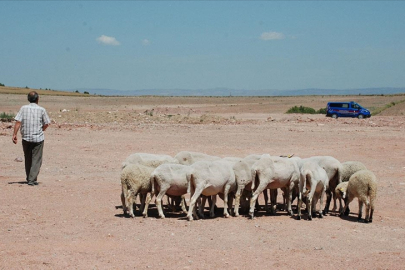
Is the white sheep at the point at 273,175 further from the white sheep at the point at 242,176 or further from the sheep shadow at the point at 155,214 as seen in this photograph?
the sheep shadow at the point at 155,214

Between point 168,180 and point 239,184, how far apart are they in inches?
67.6

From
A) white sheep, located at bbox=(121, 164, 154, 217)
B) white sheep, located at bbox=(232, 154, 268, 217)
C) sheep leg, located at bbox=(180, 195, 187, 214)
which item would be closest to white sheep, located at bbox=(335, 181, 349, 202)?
white sheep, located at bbox=(232, 154, 268, 217)

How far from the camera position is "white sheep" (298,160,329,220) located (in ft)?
39.3

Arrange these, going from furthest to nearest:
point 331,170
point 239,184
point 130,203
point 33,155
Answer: point 33,155 < point 331,170 < point 239,184 < point 130,203

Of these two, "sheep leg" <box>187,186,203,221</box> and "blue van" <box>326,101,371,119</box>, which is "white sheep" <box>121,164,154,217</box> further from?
"blue van" <box>326,101,371,119</box>

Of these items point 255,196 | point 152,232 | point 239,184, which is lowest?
point 152,232

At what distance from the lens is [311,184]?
1205 centimetres

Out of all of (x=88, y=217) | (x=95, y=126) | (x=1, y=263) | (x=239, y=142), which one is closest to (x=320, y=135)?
(x=239, y=142)

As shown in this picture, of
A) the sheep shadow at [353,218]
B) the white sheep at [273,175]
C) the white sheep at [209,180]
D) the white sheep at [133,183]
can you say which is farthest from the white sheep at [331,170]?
the white sheep at [133,183]

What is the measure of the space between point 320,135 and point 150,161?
1848cm

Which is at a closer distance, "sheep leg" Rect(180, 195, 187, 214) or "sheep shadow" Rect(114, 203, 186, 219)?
"sheep shadow" Rect(114, 203, 186, 219)

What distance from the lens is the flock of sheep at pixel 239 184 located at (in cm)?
1177

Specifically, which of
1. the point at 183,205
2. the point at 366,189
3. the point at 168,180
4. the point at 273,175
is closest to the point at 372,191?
the point at 366,189

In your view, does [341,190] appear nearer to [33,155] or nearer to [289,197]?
[289,197]
